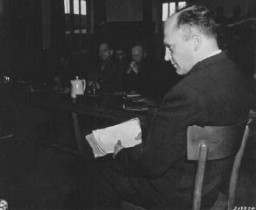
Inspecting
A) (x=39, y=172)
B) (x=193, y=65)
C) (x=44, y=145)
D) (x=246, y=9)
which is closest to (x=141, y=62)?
(x=44, y=145)

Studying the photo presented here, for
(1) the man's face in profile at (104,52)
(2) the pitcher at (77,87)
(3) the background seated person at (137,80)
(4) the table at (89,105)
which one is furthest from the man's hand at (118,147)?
(1) the man's face in profile at (104,52)

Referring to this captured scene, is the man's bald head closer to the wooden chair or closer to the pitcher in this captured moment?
the wooden chair

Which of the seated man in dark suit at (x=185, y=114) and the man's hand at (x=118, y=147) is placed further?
the man's hand at (x=118, y=147)

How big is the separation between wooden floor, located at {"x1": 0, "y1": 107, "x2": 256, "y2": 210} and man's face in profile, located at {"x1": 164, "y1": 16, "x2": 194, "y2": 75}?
1243mm

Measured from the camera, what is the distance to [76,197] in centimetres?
313

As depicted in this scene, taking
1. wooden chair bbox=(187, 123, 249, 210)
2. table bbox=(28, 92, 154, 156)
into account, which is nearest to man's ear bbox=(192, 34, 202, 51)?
wooden chair bbox=(187, 123, 249, 210)

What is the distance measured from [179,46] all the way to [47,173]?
8.50 ft

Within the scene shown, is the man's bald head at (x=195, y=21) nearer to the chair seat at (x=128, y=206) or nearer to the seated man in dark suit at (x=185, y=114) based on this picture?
the seated man in dark suit at (x=185, y=114)

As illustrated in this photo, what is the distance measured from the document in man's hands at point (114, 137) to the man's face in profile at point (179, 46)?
0.36 metres

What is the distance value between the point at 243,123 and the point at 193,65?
0.30 meters

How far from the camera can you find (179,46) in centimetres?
148

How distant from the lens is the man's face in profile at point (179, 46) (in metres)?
1.46

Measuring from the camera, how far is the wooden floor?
2.97 m

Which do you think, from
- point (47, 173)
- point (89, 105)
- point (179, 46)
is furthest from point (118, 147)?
point (47, 173)
